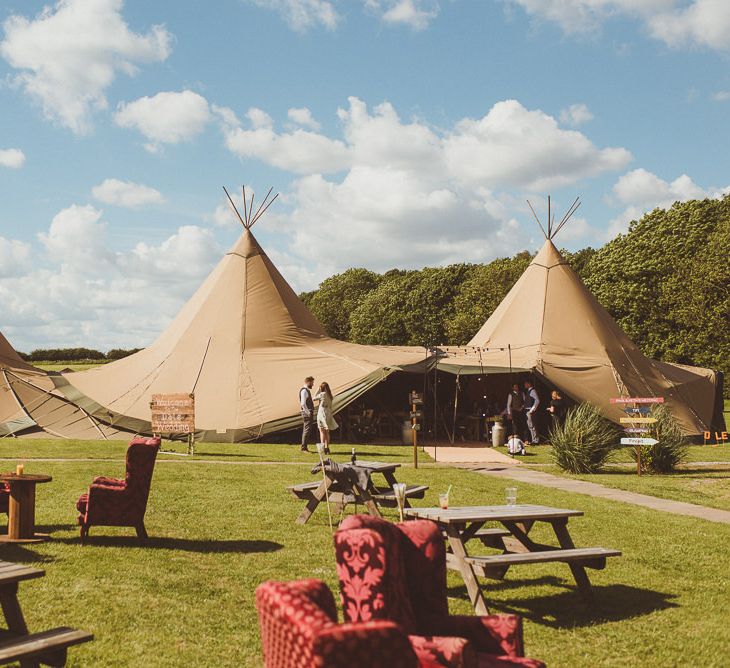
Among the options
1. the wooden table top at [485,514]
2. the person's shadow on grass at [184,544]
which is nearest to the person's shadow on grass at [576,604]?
the wooden table top at [485,514]

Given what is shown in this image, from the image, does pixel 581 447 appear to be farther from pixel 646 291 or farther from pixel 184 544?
pixel 646 291

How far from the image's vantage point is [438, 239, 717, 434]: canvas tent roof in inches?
904

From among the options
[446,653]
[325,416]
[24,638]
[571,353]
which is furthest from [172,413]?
[446,653]

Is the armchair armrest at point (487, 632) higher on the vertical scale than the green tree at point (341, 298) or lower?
lower

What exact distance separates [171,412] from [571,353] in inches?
454

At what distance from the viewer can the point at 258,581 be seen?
719 centimetres

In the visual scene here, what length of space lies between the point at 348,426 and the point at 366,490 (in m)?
14.2

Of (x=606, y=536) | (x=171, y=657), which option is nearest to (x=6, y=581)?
(x=171, y=657)

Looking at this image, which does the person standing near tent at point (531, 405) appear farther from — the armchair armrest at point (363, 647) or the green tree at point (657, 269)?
the green tree at point (657, 269)

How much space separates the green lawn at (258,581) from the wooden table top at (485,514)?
0.70 meters

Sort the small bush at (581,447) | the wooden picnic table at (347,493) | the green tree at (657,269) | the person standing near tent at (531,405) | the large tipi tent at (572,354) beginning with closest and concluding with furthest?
the wooden picnic table at (347,493) < the small bush at (581,447) < the person standing near tent at (531,405) < the large tipi tent at (572,354) < the green tree at (657,269)

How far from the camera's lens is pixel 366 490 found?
9.28 metres

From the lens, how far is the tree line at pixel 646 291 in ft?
125

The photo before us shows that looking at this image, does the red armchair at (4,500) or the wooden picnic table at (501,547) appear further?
the red armchair at (4,500)
